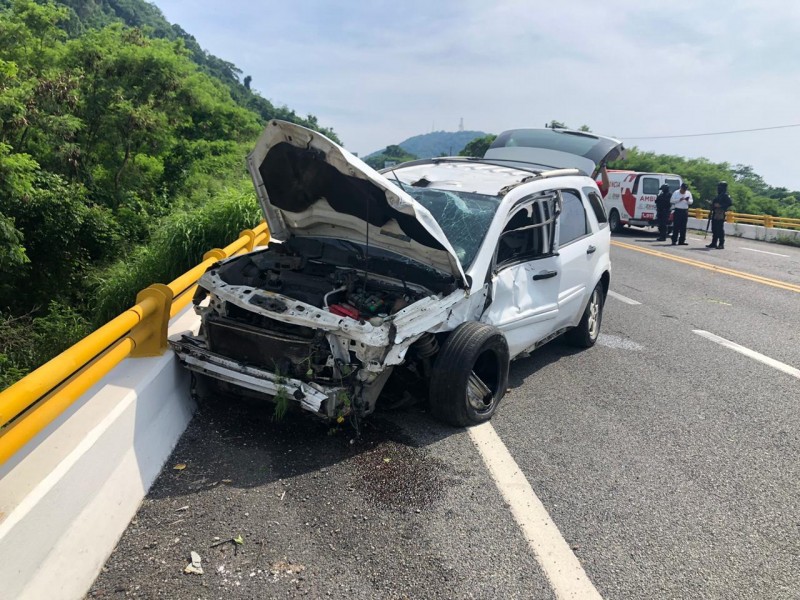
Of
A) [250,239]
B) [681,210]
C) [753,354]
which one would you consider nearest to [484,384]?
[250,239]

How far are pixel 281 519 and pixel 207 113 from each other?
29.8 meters

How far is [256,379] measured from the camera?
3838 mm

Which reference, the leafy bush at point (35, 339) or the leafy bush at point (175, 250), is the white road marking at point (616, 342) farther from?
the leafy bush at point (35, 339)

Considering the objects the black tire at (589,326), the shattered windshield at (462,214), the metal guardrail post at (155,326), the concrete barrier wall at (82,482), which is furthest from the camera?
the black tire at (589,326)

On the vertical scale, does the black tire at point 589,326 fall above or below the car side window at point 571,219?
below


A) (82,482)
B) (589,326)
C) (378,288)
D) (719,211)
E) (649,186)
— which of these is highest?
(649,186)

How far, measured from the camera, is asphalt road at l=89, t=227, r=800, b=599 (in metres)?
2.79

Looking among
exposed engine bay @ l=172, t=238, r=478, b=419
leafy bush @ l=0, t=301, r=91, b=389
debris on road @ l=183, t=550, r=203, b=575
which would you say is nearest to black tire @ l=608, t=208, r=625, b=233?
leafy bush @ l=0, t=301, r=91, b=389

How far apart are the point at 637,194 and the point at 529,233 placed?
1781cm

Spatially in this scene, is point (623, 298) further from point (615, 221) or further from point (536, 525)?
point (615, 221)

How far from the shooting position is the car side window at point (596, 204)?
6507 mm

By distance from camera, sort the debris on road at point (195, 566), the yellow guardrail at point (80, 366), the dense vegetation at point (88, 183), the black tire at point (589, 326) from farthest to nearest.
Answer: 1. the dense vegetation at point (88, 183)
2. the black tire at point (589, 326)
3. the debris on road at point (195, 566)
4. the yellow guardrail at point (80, 366)

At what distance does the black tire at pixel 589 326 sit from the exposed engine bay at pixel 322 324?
8.65ft

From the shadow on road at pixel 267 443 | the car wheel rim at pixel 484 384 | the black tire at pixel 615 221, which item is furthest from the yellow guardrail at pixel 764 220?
the shadow on road at pixel 267 443
